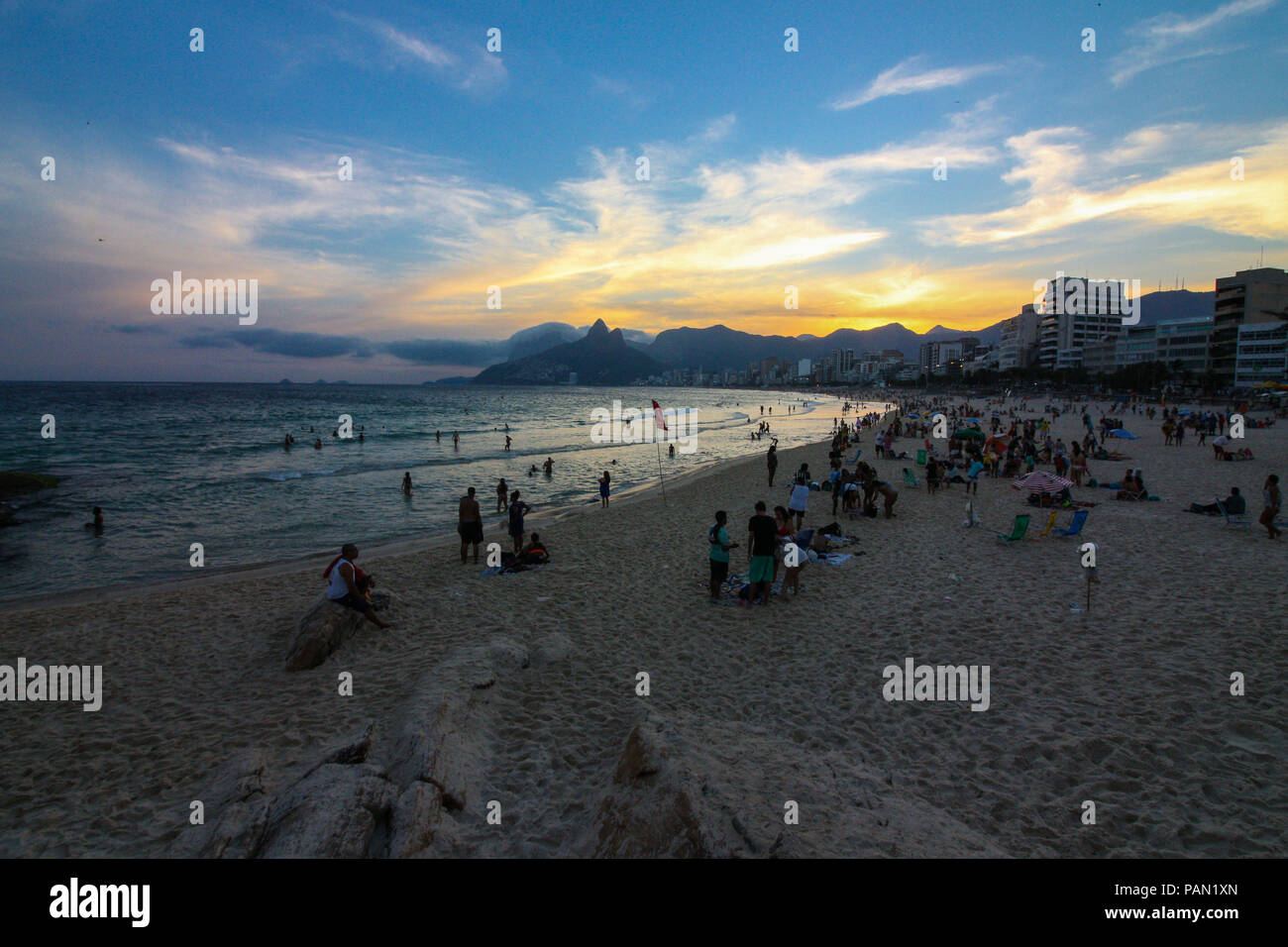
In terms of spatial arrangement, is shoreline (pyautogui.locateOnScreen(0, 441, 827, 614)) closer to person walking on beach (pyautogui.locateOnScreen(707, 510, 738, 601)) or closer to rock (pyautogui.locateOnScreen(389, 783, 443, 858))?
person walking on beach (pyautogui.locateOnScreen(707, 510, 738, 601))

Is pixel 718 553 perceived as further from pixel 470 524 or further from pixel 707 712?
pixel 470 524

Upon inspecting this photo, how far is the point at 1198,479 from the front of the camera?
20.6 m

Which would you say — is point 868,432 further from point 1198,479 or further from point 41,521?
point 41,521

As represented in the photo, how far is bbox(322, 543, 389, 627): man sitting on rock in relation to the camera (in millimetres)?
8961

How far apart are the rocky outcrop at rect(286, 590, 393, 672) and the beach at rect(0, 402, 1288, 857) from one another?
0.20 meters

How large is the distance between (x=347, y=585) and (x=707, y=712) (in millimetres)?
6027

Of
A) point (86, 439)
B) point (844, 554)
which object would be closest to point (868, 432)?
point (844, 554)

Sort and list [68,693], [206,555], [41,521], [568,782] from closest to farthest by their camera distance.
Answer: [568,782]
[68,693]
[206,555]
[41,521]

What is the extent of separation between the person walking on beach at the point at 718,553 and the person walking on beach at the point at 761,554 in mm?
398

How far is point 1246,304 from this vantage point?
3066 inches

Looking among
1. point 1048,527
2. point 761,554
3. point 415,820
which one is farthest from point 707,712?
point 1048,527

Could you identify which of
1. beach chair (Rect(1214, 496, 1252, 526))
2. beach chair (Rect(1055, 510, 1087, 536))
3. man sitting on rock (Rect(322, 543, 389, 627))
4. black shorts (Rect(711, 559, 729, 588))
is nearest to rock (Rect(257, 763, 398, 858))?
man sitting on rock (Rect(322, 543, 389, 627))

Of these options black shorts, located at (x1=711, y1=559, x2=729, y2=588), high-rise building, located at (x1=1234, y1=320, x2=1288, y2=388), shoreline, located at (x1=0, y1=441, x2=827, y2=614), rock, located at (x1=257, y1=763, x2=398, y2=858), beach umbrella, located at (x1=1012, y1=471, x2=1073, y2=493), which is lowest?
shoreline, located at (x1=0, y1=441, x2=827, y2=614)
